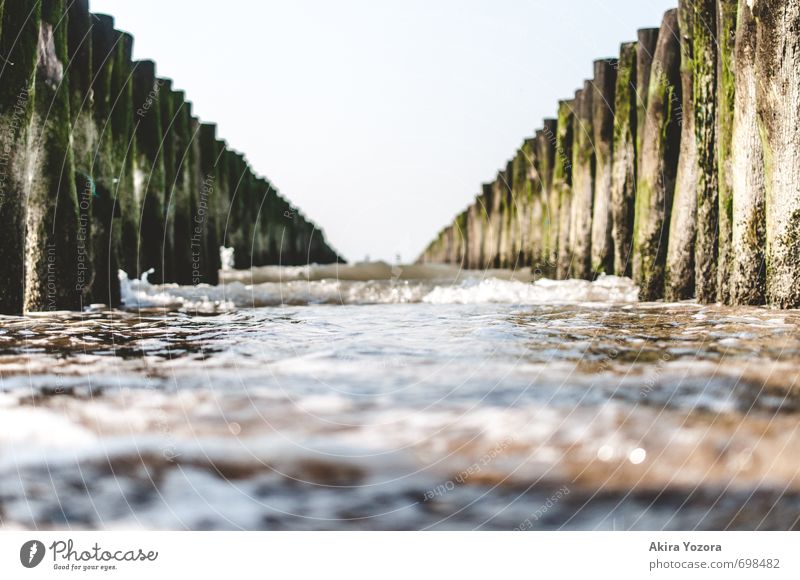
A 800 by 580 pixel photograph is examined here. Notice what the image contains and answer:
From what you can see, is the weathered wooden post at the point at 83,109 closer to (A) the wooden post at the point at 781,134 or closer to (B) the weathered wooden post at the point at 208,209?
(A) the wooden post at the point at 781,134

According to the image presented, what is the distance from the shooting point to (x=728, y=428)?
1981mm

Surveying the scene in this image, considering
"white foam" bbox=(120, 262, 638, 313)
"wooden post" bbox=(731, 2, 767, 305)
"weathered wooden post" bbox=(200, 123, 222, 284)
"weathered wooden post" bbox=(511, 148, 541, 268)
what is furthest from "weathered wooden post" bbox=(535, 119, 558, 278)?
"wooden post" bbox=(731, 2, 767, 305)

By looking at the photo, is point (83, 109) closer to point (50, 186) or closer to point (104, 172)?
point (104, 172)

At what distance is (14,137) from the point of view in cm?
446

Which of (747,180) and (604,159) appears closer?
(747,180)

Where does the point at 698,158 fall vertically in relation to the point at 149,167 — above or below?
below

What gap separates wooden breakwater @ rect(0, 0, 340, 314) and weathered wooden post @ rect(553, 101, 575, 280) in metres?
6.13

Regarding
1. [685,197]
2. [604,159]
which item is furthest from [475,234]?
[685,197]

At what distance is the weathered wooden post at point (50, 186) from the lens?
16.2 ft

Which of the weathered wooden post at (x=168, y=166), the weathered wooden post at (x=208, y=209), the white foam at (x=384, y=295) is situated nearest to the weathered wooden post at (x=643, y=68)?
the white foam at (x=384, y=295)

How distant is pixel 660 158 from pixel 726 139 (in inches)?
60.7

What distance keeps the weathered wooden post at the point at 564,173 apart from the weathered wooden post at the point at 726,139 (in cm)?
527
